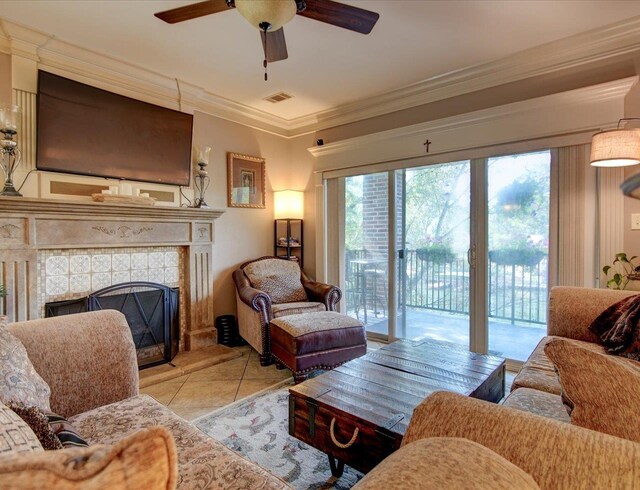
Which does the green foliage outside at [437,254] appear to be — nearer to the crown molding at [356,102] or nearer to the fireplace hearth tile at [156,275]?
the crown molding at [356,102]

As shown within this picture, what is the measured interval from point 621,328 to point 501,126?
6.09 ft

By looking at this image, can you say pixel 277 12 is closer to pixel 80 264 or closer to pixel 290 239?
pixel 80 264

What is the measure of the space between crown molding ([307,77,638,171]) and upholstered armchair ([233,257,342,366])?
1405 millimetres

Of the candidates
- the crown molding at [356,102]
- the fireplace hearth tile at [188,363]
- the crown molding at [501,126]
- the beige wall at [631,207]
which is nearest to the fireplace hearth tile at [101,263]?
the fireplace hearth tile at [188,363]

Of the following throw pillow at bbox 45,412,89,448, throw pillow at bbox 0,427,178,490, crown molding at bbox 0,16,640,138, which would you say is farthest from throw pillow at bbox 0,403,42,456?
crown molding at bbox 0,16,640,138

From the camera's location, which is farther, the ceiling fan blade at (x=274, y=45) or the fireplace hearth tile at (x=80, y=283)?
the fireplace hearth tile at (x=80, y=283)

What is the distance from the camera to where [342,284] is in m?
4.24

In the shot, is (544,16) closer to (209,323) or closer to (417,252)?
(417,252)

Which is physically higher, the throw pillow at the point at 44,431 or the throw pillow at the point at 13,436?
the throw pillow at the point at 13,436

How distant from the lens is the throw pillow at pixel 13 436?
506 millimetres

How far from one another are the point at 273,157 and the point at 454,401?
401 centimetres

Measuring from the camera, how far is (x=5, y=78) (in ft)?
8.33

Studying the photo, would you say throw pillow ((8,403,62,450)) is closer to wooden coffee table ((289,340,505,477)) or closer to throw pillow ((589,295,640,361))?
wooden coffee table ((289,340,505,477))

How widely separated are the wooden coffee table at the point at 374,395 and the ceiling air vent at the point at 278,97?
2.79 meters
